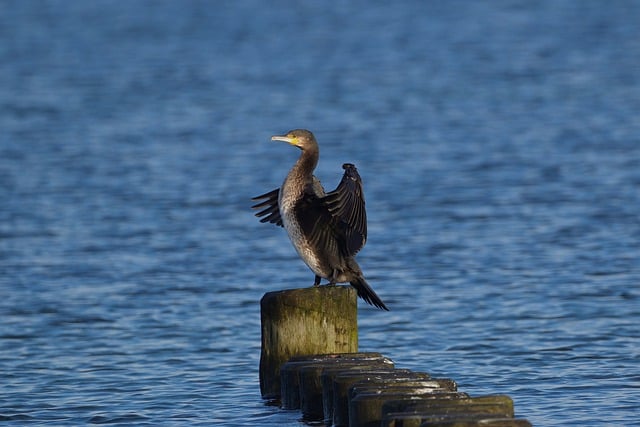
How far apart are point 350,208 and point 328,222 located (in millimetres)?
268

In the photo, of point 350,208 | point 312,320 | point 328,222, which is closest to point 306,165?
point 328,222

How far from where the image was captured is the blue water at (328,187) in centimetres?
959

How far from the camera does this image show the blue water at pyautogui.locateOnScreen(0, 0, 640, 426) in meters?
9.59

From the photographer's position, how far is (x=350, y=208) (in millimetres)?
7938

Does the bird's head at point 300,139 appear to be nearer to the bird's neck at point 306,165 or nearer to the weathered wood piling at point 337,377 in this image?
the bird's neck at point 306,165

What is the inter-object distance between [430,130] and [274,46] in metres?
13.5

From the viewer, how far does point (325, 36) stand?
1513 inches

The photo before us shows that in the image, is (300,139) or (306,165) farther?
(300,139)

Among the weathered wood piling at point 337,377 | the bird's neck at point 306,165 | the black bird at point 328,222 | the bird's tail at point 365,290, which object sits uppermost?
the bird's neck at point 306,165

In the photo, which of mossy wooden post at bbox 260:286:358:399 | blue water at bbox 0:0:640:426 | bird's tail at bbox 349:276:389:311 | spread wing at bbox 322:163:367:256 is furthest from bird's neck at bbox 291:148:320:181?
blue water at bbox 0:0:640:426

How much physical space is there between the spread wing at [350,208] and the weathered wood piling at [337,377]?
41 cm

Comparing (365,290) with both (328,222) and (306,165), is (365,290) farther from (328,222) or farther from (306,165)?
(306,165)

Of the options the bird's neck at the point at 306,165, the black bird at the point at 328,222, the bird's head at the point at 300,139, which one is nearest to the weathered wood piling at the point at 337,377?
the black bird at the point at 328,222

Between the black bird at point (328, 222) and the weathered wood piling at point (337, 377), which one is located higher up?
the black bird at point (328, 222)
